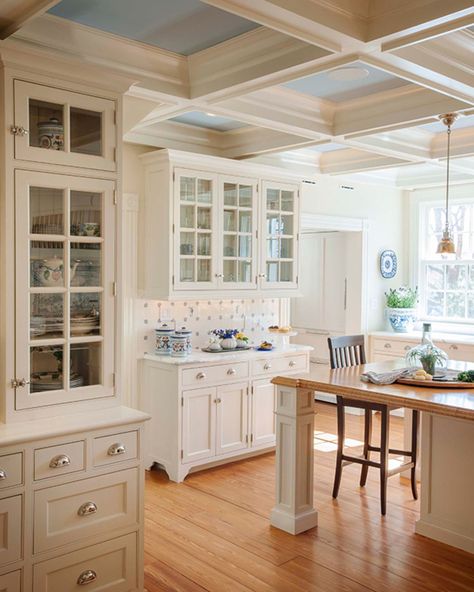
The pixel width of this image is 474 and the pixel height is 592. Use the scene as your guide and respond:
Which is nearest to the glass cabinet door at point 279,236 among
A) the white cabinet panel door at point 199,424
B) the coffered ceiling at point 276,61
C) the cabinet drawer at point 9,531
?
the coffered ceiling at point 276,61

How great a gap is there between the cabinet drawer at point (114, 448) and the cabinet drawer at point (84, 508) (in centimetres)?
7

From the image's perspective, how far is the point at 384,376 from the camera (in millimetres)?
3732

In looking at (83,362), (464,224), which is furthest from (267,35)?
(464,224)

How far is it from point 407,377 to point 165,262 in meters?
2.03

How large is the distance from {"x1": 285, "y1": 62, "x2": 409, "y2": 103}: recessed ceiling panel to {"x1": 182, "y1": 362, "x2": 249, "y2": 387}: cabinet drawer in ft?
7.13

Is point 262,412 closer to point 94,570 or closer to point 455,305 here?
point 94,570

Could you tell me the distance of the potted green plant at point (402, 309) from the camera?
23.0 feet

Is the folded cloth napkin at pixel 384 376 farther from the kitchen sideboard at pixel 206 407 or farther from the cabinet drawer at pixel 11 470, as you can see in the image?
the cabinet drawer at pixel 11 470

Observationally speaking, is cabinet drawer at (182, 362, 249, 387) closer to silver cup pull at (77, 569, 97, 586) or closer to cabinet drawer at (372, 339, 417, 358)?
silver cup pull at (77, 569, 97, 586)

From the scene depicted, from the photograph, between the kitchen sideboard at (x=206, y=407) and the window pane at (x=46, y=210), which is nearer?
the window pane at (x=46, y=210)

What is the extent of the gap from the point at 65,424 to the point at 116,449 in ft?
0.91

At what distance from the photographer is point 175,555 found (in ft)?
11.4

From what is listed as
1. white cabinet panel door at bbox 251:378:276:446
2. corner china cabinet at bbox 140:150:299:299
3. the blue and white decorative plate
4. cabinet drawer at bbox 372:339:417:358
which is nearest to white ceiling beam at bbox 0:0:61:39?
corner china cabinet at bbox 140:150:299:299

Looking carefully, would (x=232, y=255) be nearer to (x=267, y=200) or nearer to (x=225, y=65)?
(x=267, y=200)
